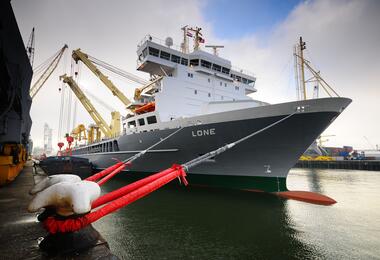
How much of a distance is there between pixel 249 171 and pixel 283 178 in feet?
6.14

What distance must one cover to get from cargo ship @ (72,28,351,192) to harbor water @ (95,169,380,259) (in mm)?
1984

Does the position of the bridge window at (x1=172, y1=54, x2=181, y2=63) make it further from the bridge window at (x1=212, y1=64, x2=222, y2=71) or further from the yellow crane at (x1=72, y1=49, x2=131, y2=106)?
the yellow crane at (x1=72, y1=49, x2=131, y2=106)

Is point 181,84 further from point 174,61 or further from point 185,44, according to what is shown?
point 185,44

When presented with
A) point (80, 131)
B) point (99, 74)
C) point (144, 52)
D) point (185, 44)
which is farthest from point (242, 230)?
point (80, 131)

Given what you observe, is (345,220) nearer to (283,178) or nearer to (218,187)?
(283,178)

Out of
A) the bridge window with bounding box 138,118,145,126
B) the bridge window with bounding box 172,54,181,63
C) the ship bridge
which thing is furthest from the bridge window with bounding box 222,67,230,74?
the bridge window with bounding box 138,118,145,126

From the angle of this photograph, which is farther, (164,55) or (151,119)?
(164,55)

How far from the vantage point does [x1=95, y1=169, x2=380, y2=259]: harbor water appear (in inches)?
187

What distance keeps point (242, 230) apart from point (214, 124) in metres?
5.80

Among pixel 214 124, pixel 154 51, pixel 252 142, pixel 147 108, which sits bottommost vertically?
pixel 252 142

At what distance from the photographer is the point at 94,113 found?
96.6 ft

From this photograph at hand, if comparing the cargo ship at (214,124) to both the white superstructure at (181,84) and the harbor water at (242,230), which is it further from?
the harbor water at (242,230)

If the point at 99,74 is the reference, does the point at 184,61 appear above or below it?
below

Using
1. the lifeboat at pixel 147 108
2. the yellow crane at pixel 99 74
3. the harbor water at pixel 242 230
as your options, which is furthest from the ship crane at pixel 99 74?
the harbor water at pixel 242 230
